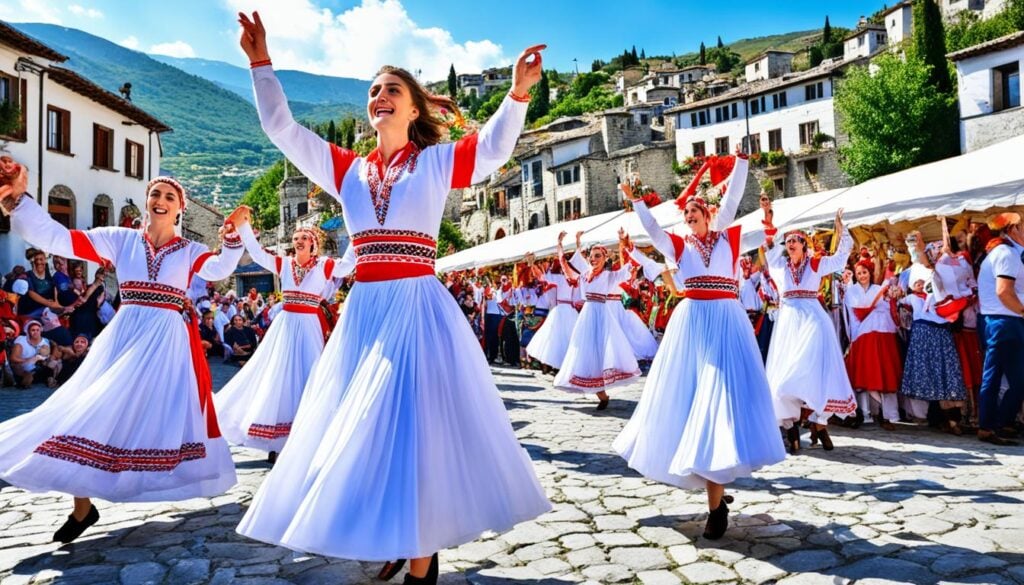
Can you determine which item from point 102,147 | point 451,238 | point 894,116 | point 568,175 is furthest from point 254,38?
point 451,238

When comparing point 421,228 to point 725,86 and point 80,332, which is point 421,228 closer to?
point 80,332

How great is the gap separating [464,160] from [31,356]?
12.2m

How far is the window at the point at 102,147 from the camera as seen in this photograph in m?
27.4

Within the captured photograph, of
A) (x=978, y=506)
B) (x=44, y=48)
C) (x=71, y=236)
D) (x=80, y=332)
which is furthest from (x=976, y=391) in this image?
(x=44, y=48)

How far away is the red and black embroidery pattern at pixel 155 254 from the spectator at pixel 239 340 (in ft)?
45.7

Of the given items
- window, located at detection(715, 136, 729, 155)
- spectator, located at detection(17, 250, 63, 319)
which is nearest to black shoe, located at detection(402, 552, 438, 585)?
spectator, located at detection(17, 250, 63, 319)

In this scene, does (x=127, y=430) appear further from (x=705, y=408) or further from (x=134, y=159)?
(x=134, y=159)

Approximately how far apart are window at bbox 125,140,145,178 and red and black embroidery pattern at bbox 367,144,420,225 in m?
30.3

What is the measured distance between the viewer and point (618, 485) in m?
5.41

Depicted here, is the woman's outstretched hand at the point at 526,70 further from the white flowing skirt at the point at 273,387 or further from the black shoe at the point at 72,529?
Answer: the white flowing skirt at the point at 273,387

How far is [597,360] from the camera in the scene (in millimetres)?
9797

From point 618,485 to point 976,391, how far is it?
493 cm

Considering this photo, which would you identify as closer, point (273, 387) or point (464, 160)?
point (464, 160)

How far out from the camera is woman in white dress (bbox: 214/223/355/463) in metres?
6.03
